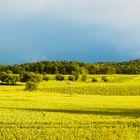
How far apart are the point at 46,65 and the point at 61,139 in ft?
564

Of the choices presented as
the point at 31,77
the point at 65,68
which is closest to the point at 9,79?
the point at 31,77

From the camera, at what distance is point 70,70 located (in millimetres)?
185750

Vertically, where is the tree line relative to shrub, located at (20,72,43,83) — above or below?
above

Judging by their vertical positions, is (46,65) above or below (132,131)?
above

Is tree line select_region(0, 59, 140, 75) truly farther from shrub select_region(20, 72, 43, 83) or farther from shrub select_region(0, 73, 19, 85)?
shrub select_region(0, 73, 19, 85)

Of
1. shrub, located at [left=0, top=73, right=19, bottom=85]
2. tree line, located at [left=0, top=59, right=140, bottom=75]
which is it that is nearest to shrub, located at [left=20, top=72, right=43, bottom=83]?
shrub, located at [left=0, top=73, right=19, bottom=85]

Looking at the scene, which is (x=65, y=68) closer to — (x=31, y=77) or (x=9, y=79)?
(x=31, y=77)

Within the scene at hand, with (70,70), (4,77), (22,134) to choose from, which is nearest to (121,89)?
(4,77)

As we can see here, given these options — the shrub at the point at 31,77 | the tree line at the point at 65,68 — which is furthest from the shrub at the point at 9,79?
the tree line at the point at 65,68

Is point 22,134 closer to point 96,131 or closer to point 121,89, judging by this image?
point 96,131

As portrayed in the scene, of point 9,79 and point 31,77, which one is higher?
point 31,77

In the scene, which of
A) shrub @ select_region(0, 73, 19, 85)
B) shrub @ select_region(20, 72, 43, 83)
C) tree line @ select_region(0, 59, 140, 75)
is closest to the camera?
shrub @ select_region(0, 73, 19, 85)

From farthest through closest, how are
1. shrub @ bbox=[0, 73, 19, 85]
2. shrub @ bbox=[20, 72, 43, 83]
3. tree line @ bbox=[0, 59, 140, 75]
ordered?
tree line @ bbox=[0, 59, 140, 75]
shrub @ bbox=[20, 72, 43, 83]
shrub @ bbox=[0, 73, 19, 85]

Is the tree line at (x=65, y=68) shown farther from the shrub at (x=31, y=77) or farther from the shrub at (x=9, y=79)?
the shrub at (x=9, y=79)
